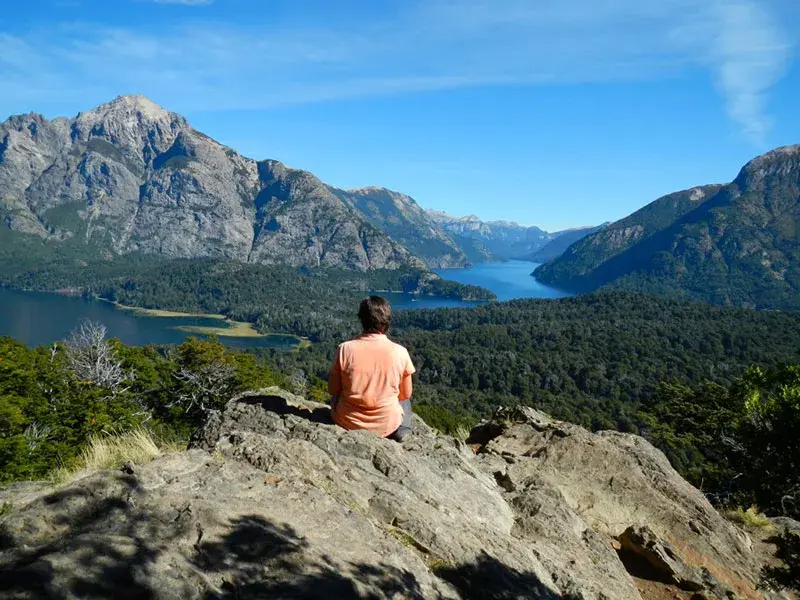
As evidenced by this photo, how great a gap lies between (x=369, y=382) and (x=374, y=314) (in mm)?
839

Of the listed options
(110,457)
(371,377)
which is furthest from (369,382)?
(110,457)

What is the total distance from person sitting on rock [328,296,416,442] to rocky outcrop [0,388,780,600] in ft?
1.31

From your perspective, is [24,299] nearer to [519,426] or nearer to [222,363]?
[222,363]

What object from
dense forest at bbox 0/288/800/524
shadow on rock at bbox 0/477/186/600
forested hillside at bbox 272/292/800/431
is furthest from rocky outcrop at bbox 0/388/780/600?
forested hillside at bbox 272/292/800/431

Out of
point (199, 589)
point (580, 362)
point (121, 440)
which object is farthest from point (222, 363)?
point (580, 362)

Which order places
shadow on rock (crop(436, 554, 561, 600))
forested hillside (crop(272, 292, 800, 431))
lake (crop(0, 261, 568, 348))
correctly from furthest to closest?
lake (crop(0, 261, 568, 348)) < forested hillside (crop(272, 292, 800, 431)) < shadow on rock (crop(436, 554, 561, 600))

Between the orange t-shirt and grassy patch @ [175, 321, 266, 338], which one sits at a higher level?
the orange t-shirt

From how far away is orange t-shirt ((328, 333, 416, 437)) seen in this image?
592 cm

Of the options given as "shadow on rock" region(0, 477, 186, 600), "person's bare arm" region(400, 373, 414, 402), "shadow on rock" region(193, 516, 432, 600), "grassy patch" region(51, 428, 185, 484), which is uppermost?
"person's bare arm" region(400, 373, 414, 402)

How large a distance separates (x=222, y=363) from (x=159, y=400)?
14.4ft

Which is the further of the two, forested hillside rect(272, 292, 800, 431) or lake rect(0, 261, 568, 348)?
lake rect(0, 261, 568, 348)

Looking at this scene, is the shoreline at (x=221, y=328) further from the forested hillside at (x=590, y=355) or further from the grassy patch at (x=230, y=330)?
the forested hillside at (x=590, y=355)

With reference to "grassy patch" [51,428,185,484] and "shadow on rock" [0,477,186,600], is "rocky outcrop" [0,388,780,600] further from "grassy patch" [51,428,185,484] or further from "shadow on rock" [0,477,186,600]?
"grassy patch" [51,428,185,484]

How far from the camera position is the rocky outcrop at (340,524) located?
9.81 feet
